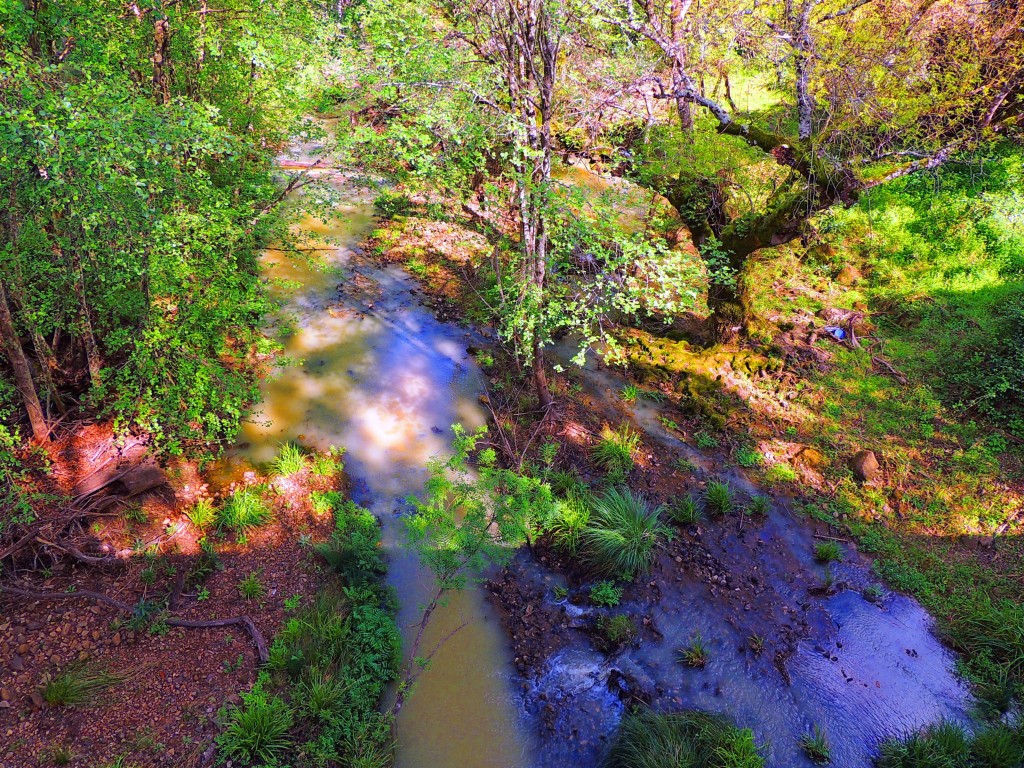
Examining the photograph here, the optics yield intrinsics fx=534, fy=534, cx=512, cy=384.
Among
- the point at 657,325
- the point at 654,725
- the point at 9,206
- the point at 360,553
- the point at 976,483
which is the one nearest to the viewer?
the point at 9,206

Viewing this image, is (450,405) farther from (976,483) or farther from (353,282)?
(976,483)

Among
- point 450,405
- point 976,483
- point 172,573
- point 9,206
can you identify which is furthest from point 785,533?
point 9,206

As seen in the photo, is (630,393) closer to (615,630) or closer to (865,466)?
(865,466)

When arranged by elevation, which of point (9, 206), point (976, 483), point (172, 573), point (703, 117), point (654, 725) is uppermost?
point (703, 117)

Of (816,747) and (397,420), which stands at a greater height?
(397,420)

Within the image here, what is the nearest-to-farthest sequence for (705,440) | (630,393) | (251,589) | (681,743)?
(681,743)
(251,589)
(705,440)
(630,393)

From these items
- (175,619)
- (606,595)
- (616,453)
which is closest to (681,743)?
(606,595)

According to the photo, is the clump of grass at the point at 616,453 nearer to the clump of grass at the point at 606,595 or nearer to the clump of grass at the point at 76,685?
the clump of grass at the point at 606,595

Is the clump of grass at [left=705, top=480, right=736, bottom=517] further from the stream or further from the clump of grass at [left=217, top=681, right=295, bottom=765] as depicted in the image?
the clump of grass at [left=217, top=681, right=295, bottom=765]
